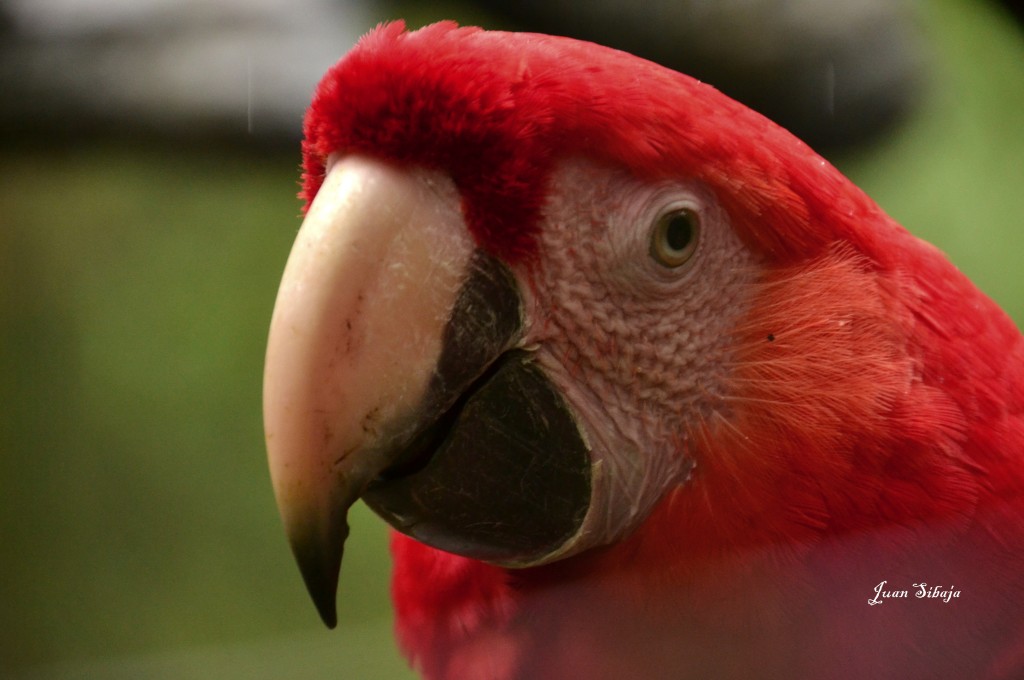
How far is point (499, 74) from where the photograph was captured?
0.53 meters

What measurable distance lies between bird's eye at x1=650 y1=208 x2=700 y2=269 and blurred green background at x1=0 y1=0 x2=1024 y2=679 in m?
0.38

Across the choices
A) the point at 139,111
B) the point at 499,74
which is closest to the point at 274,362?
the point at 499,74

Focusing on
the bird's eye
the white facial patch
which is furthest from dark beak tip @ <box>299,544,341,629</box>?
the bird's eye

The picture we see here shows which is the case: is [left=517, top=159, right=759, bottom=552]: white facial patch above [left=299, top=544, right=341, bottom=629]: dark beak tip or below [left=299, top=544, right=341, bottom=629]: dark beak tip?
above

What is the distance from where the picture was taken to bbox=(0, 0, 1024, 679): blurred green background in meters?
0.90

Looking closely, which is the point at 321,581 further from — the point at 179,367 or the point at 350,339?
the point at 179,367

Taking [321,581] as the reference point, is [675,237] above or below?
above

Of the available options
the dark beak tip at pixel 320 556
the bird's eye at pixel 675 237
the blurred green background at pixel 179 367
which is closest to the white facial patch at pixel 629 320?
the bird's eye at pixel 675 237

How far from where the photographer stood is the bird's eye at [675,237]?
59 cm

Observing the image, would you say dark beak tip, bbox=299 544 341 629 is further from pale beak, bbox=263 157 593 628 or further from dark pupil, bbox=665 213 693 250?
dark pupil, bbox=665 213 693 250

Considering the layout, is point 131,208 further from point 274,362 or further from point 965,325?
point 965,325

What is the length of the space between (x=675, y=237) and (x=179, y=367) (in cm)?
75

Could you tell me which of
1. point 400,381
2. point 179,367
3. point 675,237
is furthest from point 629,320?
point 179,367

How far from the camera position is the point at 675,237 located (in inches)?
23.6
